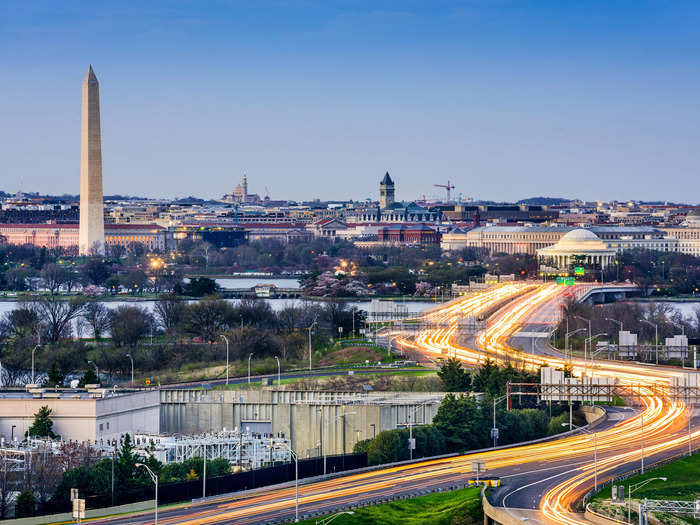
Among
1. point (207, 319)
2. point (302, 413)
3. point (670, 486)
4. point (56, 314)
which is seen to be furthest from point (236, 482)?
point (56, 314)

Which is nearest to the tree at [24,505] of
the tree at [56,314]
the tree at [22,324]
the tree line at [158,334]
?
the tree line at [158,334]

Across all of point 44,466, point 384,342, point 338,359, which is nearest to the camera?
point 44,466

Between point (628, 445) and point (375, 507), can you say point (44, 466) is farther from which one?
point (628, 445)

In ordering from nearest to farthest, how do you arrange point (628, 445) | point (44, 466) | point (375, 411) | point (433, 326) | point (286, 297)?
point (44, 466) < point (628, 445) < point (375, 411) < point (433, 326) < point (286, 297)

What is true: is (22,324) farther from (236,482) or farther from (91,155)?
(91,155)

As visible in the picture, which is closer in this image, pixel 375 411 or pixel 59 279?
pixel 375 411

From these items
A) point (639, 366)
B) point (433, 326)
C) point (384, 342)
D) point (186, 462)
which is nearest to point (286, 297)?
point (433, 326)
